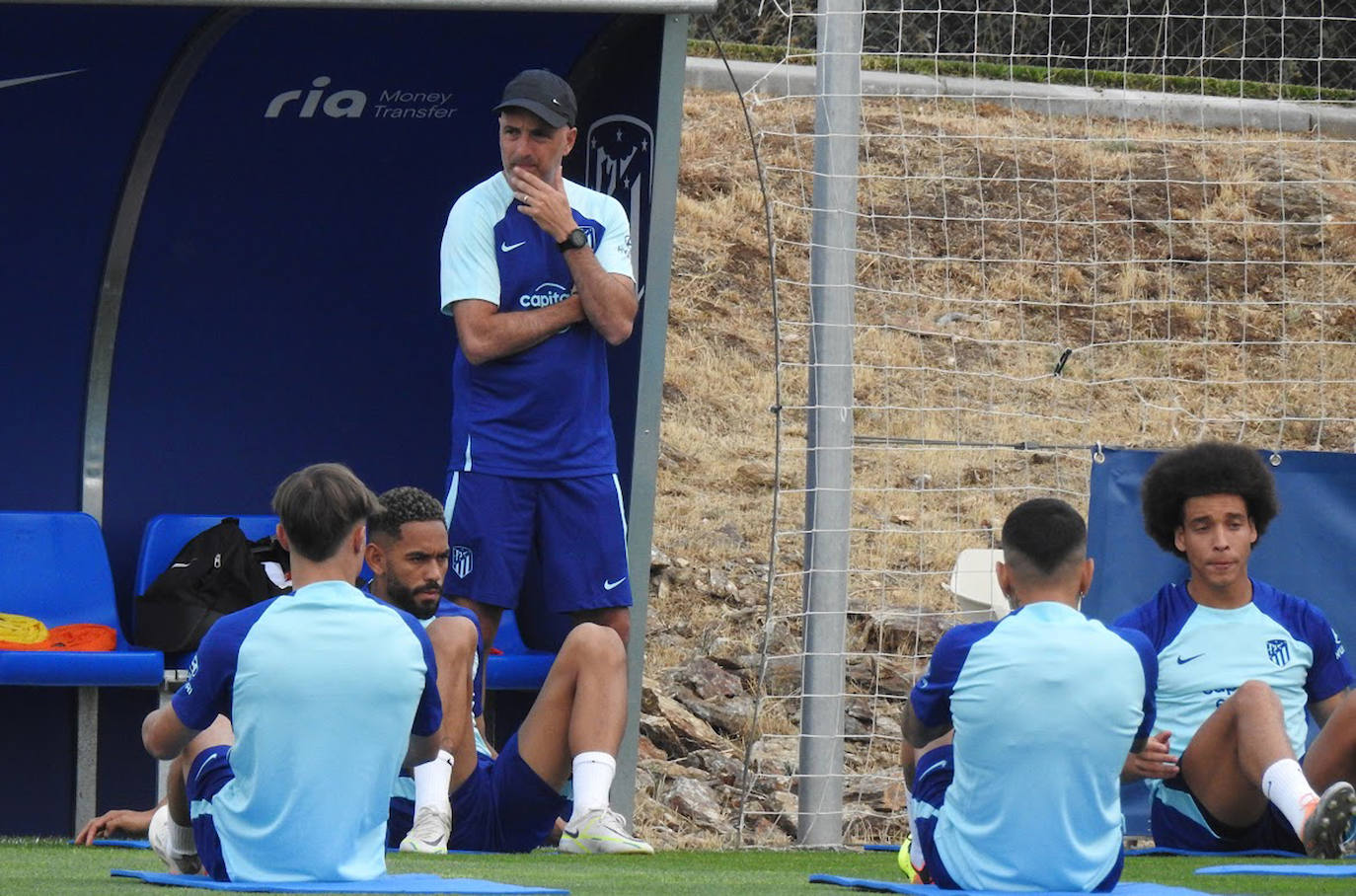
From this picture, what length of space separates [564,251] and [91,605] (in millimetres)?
1965

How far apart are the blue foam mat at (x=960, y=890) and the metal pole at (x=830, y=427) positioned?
2018 mm

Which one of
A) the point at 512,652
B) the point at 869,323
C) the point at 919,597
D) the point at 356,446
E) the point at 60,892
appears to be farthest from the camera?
the point at 869,323

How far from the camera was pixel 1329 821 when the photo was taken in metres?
4.84

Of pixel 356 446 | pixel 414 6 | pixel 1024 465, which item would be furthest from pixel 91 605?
pixel 1024 465

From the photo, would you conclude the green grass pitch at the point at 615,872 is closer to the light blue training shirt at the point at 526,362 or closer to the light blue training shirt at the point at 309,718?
the light blue training shirt at the point at 309,718

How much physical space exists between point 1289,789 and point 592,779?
160cm

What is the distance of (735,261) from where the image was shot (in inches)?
530

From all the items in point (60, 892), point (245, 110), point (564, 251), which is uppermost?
point (245, 110)

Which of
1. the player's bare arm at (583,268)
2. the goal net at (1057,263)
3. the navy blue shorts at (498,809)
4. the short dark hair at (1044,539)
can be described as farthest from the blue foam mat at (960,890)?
the goal net at (1057,263)

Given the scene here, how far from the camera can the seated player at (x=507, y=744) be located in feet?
16.3

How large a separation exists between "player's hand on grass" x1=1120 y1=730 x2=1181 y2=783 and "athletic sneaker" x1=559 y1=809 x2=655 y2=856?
1.25 meters

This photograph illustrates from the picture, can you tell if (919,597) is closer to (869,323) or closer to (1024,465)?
(1024,465)

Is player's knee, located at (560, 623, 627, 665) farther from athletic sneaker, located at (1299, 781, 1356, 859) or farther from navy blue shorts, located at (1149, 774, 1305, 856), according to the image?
athletic sneaker, located at (1299, 781, 1356, 859)

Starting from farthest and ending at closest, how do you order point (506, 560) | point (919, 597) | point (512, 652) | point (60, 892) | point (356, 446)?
1. point (919, 597)
2. point (356, 446)
3. point (512, 652)
4. point (506, 560)
5. point (60, 892)
